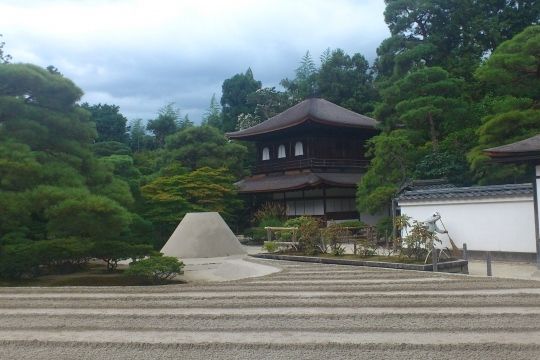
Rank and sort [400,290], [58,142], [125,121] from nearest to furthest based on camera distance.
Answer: [400,290] < [58,142] < [125,121]

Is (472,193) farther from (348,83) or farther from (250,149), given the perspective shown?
(348,83)

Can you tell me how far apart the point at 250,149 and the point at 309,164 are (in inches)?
421

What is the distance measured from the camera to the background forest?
35.7 feet

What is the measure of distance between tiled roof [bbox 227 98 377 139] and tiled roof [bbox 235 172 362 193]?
259 cm

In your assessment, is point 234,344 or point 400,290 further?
point 400,290

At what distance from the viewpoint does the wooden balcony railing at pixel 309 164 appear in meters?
27.1

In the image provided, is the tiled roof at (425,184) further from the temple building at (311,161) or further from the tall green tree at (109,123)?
the tall green tree at (109,123)

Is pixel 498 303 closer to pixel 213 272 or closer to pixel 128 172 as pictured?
pixel 213 272

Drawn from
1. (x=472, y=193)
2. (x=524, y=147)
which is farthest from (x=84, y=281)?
(x=472, y=193)

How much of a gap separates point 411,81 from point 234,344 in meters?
18.8

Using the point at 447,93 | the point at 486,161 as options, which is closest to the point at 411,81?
the point at 447,93

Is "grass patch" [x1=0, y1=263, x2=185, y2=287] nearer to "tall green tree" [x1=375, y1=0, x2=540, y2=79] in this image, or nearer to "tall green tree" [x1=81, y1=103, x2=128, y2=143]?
"tall green tree" [x1=375, y1=0, x2=540, y2=79]

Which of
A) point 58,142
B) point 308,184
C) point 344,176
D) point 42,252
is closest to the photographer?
point 42,252

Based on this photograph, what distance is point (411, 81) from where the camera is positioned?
22500 millimetres
